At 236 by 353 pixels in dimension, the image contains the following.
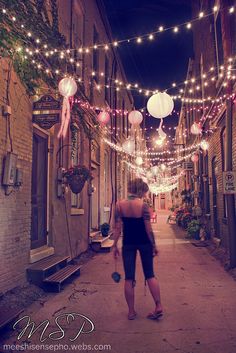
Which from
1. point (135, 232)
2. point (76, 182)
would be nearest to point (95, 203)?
point (76, 182)

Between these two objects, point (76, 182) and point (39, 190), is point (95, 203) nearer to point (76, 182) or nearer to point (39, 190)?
point (76, 182)

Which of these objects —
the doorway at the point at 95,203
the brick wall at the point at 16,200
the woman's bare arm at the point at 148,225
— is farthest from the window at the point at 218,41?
the woman's bare arm at the point at 148,225

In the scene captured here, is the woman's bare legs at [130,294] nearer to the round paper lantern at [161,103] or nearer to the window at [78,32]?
the round paper lantern at [161,103]

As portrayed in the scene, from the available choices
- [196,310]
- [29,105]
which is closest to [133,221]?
[196,310]

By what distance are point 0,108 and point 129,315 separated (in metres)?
3.62

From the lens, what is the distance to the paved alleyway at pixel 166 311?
387 cm

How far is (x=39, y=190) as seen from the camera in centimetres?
726

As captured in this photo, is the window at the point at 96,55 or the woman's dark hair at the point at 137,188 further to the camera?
the window at the point at 96,55

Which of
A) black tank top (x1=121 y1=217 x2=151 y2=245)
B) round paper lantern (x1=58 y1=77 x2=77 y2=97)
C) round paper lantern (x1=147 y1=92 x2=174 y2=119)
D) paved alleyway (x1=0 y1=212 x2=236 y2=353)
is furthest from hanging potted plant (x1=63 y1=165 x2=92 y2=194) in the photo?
black tank top (x1=121 y1=217 x2=151 y2=245)

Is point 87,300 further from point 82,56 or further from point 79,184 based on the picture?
point 82,56

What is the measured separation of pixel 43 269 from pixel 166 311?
2.35m

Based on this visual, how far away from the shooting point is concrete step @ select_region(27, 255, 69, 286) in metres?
6.07

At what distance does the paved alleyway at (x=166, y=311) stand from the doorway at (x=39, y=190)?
1.25 m

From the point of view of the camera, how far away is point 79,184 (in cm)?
798
